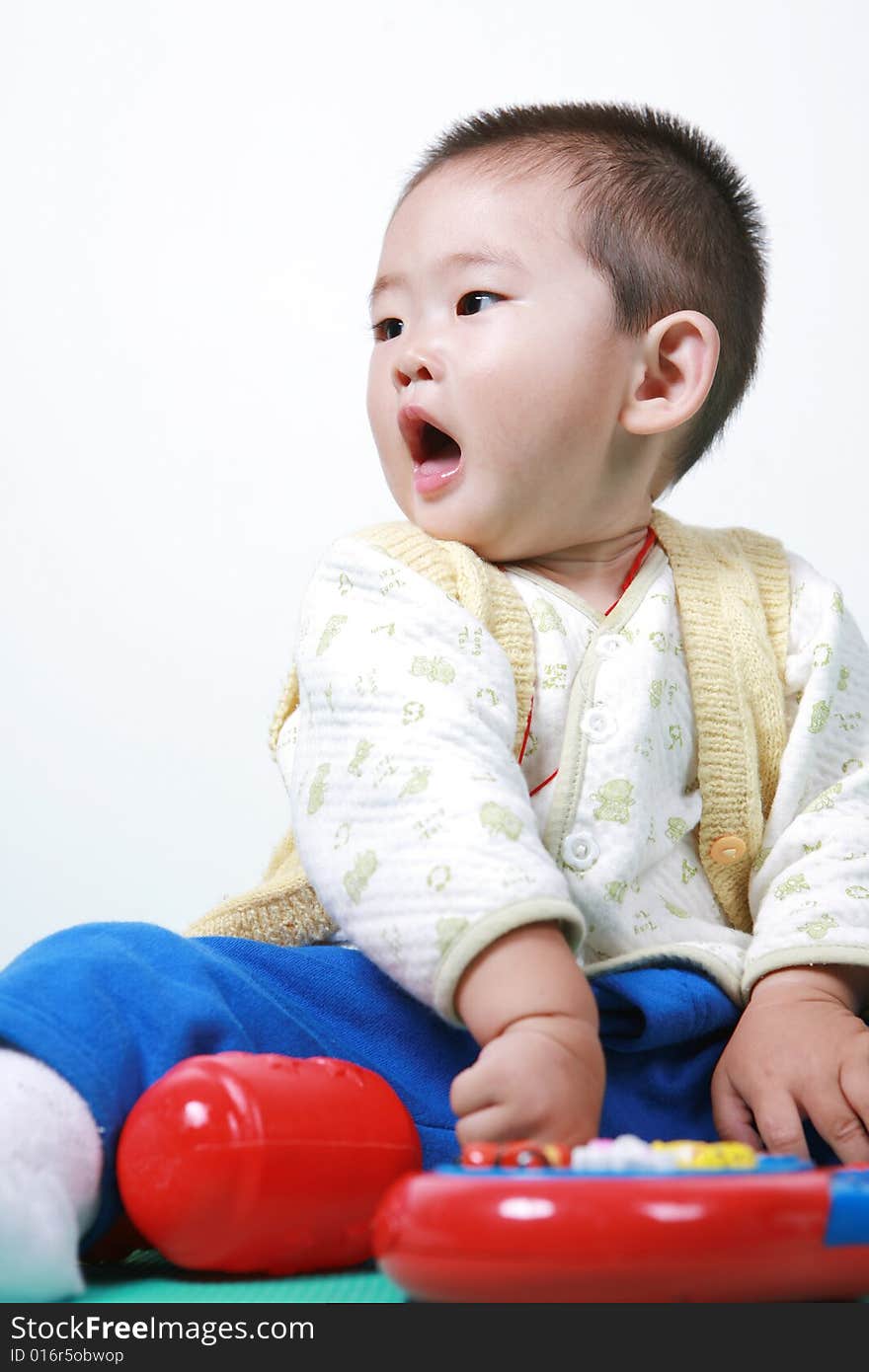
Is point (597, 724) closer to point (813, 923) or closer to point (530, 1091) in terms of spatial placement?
point (813, 923)

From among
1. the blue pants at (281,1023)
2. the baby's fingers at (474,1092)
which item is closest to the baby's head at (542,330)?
the blue pants at (281,1023)

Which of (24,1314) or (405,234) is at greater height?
(405,234)

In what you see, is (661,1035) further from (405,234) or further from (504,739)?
(405,234)

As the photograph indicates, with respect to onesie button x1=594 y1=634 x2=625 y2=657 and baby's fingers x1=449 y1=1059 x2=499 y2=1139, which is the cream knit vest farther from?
baby's fingers x1=449 y1=1059 x2=499 y2=1139

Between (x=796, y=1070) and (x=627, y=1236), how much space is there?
392 millimetres

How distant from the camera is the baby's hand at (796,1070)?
0.84 m

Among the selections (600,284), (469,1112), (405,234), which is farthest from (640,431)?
(469,1112)

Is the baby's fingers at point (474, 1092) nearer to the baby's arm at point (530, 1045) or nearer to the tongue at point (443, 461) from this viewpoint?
the baby's arm at point (530, 1045)

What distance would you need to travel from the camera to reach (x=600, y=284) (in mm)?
1033

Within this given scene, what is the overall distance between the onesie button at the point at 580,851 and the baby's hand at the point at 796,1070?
13 cm

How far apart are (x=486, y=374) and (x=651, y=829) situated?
0.31m

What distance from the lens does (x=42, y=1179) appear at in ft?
2.10

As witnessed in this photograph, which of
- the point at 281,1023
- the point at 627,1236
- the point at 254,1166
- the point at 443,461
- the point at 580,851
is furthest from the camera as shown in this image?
the point at 443,461

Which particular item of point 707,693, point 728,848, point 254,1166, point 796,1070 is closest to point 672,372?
point 707,693
